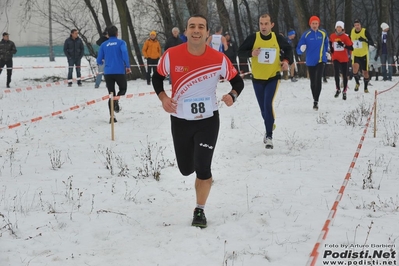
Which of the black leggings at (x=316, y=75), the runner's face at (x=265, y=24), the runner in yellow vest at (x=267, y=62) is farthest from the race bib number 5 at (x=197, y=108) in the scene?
the black leggings at (x=316, y=75)

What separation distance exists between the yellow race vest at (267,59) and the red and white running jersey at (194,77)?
10.7ft

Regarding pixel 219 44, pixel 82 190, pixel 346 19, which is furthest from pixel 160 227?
pixel 346 19

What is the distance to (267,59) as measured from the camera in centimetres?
809

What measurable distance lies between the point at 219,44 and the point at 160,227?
12.6m

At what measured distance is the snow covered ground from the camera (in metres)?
4.29

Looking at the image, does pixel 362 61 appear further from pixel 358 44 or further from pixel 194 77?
pixel 194 77

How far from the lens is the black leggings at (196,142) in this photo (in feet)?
15.9

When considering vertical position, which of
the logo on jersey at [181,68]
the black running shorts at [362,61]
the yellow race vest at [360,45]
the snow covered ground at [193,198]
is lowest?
the snow covered ground at [193,198]

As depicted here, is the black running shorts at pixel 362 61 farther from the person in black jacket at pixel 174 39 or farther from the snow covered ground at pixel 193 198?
the person in black jacket at pixel 174 39

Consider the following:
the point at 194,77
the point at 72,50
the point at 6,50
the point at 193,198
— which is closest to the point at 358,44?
the point at 72,50

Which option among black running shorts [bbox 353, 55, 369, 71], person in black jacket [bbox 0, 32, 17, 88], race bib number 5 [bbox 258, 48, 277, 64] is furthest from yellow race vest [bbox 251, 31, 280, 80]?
person in black jacket [bbox 0, 32, 17, 88]

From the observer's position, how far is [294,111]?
1213 centimetres

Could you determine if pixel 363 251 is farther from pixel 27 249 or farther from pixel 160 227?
pixel 27 249

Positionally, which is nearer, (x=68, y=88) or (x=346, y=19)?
(x=68, y=88)
